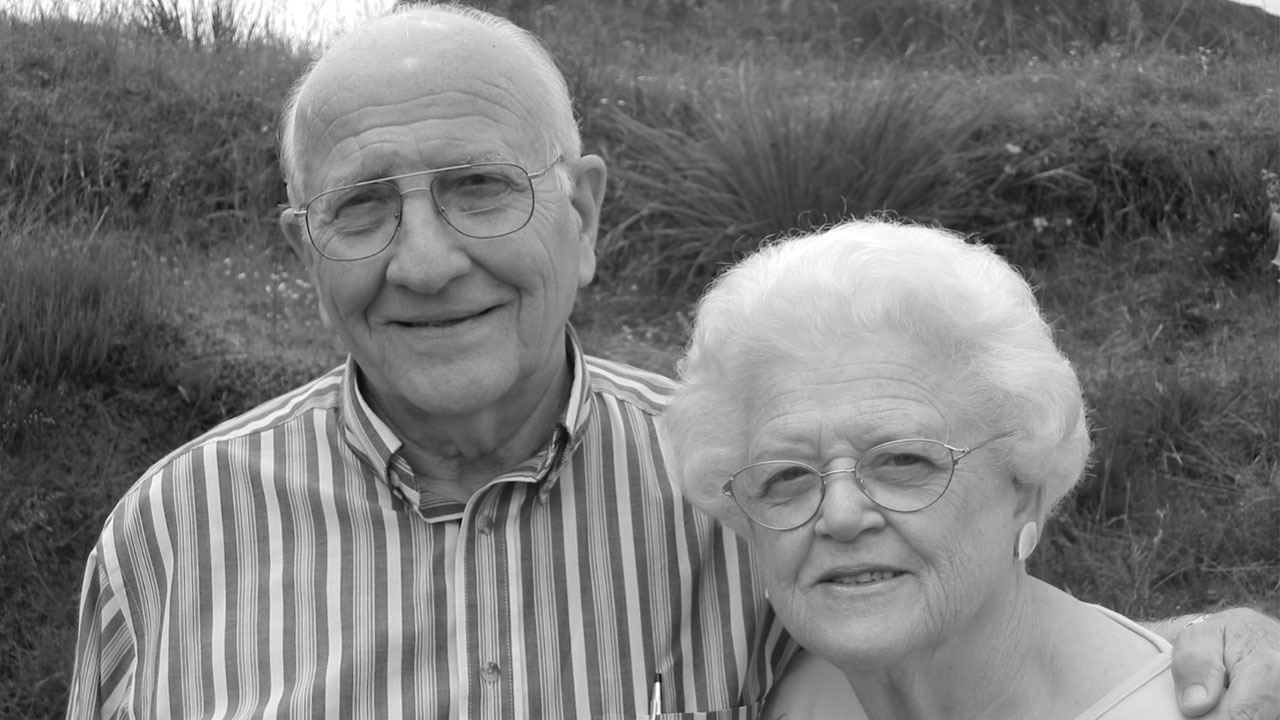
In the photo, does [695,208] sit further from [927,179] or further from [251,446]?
[251,446]

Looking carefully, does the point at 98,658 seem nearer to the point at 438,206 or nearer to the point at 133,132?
the point at 438,206

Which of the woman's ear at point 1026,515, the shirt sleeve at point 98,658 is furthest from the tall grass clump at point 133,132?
the woman's ear at point 1026,515

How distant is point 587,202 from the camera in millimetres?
3135

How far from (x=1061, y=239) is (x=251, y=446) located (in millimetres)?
3412

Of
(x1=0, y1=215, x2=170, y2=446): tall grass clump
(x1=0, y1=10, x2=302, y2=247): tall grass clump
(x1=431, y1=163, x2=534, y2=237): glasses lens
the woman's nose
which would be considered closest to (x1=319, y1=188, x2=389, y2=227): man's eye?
(x1=431, y1=163, x2=534, y2=237): glasses lens

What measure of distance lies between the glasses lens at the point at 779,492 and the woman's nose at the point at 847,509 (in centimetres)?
3

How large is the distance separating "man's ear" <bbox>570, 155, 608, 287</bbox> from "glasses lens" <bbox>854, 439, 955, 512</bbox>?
2.74ft

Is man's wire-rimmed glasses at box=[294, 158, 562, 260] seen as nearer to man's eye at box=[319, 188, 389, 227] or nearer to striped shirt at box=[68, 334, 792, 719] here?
man's eye at box=[319, 188, 389, 227]

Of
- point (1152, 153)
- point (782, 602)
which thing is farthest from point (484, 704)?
point (1152, 153)

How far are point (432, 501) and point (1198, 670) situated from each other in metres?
1.38

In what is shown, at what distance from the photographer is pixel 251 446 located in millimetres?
3072

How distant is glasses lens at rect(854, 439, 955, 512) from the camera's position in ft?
8.03

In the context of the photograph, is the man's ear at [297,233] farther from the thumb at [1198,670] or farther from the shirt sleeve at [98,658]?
the thumb at [1198,670]

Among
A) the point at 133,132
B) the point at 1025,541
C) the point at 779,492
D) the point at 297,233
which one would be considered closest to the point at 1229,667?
the point at 1025,541
